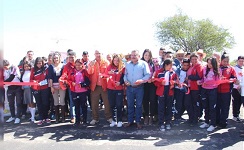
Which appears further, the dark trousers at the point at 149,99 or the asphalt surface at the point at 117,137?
the dark trousers at the point at 149,99

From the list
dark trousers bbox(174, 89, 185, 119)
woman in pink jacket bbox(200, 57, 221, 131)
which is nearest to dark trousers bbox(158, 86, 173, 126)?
dark trousers bbox(174, 89, 185, 119)

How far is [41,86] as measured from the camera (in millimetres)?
6840

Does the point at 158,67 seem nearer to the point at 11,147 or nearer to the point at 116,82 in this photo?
the point at 116,82

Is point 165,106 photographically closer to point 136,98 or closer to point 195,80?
point 136,98

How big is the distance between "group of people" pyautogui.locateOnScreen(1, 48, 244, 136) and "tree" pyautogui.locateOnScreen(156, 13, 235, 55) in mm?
38371

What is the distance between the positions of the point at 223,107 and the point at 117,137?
9.49ft

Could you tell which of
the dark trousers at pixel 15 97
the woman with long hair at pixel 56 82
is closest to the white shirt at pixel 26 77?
the dark trousers at pixel 15 97

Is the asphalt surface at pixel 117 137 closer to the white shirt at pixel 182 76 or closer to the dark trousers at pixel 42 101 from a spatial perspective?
the dark trousers at pixel 42 101

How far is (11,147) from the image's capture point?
5.08 meters

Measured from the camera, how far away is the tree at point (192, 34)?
42094mm

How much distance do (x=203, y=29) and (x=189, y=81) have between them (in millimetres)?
39658

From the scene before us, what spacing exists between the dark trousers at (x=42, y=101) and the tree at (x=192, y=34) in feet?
129

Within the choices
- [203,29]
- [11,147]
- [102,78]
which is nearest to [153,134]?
[102,78]

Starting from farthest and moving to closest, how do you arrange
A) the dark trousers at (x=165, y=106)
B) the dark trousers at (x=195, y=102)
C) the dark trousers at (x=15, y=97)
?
the dark trousers at (x=15, y=97), the dark trousers at (x=195, y=102), the dark trousers at (x=165, y=106)
